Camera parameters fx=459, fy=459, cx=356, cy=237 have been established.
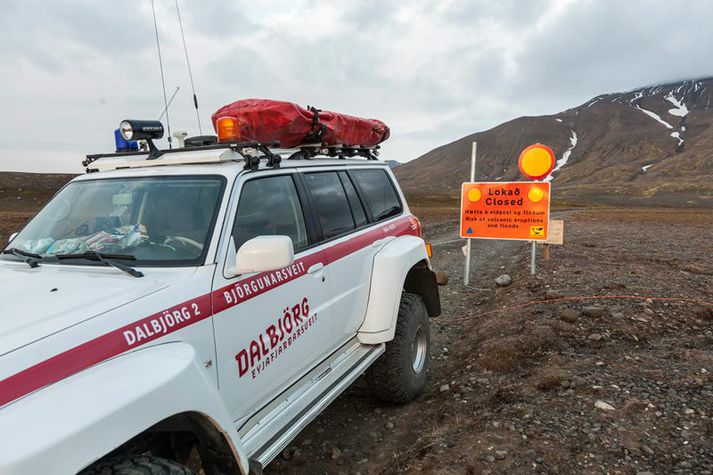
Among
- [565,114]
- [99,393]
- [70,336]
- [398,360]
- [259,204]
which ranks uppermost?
[565,114]

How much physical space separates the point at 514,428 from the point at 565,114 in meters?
215

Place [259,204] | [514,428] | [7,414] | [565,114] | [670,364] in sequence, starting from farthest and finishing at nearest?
1. [565,114]
2. [670,364]
3. [514,428]
4. [259,204]
5. [7,414]

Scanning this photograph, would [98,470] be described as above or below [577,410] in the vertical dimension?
above

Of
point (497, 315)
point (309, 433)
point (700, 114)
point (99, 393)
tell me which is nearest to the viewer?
point (99, 393)

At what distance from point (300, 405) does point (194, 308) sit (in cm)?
100

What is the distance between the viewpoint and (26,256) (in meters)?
2.59

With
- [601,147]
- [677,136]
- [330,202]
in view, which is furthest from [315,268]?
[677,136]

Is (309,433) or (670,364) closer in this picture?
(309,433)

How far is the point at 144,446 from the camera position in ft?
6.36

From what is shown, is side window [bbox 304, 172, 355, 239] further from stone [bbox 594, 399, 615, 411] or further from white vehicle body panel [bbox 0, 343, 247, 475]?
stone [bbox 594, 399, 615, 411]

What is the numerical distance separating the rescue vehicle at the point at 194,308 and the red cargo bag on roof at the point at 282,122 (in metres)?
0.08

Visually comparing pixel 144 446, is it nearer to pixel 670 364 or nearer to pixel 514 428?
pixel 514 428

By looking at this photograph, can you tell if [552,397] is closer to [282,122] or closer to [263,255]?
[263,255]

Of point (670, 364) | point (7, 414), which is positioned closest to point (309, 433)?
point (7, 414)
